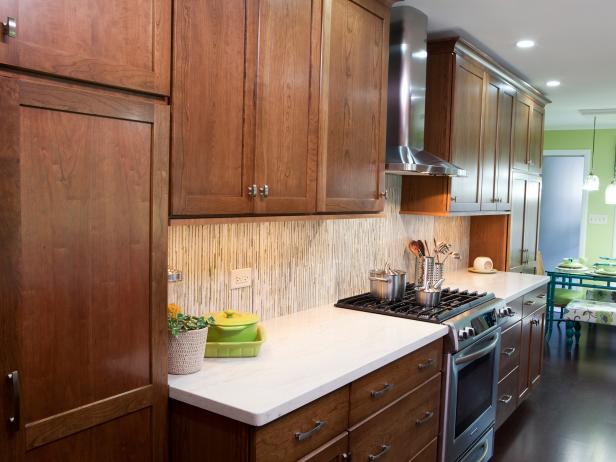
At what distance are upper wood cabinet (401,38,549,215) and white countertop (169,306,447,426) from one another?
118cm

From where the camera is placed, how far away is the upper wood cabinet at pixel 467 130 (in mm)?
3438

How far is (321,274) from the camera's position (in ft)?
9.47

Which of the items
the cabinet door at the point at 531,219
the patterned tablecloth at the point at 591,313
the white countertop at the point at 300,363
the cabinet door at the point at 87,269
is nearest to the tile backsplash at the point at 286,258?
the white countertop at the point at 300,363

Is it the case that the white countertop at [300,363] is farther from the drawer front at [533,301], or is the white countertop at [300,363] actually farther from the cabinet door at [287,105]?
the drawer front at [533,301]

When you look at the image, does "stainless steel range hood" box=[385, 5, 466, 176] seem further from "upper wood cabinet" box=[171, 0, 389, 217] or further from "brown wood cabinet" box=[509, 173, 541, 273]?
"brown wood cabinet" box=[509, 173, 541, 273]

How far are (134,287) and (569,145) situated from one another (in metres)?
7.52

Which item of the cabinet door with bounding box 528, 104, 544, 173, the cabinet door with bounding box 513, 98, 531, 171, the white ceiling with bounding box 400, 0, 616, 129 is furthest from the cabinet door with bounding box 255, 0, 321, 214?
the cabinet door with bounding box 528, 104, 544, 173

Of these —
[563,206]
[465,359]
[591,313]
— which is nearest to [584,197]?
[563,206]

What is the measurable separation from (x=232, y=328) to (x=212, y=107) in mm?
755

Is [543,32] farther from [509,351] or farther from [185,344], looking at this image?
[185,344]

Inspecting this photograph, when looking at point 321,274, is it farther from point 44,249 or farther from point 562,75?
point 562,75

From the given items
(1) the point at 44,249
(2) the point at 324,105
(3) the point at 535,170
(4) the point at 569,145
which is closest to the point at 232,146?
(2) the point at 324,105

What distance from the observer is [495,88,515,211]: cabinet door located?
4.18m

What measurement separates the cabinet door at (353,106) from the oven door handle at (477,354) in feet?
2.65
